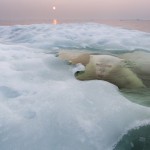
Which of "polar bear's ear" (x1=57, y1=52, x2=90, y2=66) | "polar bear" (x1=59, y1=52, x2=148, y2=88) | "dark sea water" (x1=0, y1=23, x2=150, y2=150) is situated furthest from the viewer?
"polar bear's ear" (x1=57, y1=52, x2=90, y2=66)

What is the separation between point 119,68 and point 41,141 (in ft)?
11.0

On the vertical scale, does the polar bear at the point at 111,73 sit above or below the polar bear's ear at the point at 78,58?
above

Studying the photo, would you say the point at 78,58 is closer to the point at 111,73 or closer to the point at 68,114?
the point at 111,73

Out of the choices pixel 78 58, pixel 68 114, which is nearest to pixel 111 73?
pixel 78 58

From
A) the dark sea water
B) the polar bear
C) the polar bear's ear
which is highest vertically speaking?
the dark sea water

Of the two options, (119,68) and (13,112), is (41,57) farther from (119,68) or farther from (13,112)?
(13,112)

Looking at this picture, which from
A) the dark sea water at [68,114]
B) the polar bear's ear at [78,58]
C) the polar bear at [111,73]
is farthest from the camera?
the polar bear's ear at [78,58]

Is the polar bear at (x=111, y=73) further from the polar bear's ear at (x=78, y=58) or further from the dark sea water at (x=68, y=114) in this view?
the polar bear's ear at (x=78, y=58)

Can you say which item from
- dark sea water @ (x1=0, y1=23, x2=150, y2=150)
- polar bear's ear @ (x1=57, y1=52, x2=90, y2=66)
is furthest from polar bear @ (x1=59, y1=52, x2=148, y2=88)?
polar bear's ear @ (x1=57, y1=52, x2=90, y2=66)

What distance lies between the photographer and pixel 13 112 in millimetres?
4078

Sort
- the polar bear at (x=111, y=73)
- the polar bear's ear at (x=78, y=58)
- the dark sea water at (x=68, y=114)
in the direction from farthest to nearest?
the polar bear's ear at (x=78, y=58), the polar bear at (x=111, y=73), the dark sea water at (x=68, y=114)

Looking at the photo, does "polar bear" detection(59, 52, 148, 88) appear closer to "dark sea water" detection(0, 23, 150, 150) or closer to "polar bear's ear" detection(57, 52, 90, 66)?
"dark sea water" detection(0, 23, 150, 150)

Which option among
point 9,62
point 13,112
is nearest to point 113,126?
point 13,112

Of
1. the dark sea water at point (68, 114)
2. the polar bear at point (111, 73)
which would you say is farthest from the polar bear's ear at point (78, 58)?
the dark sea water at point (68, 114)
